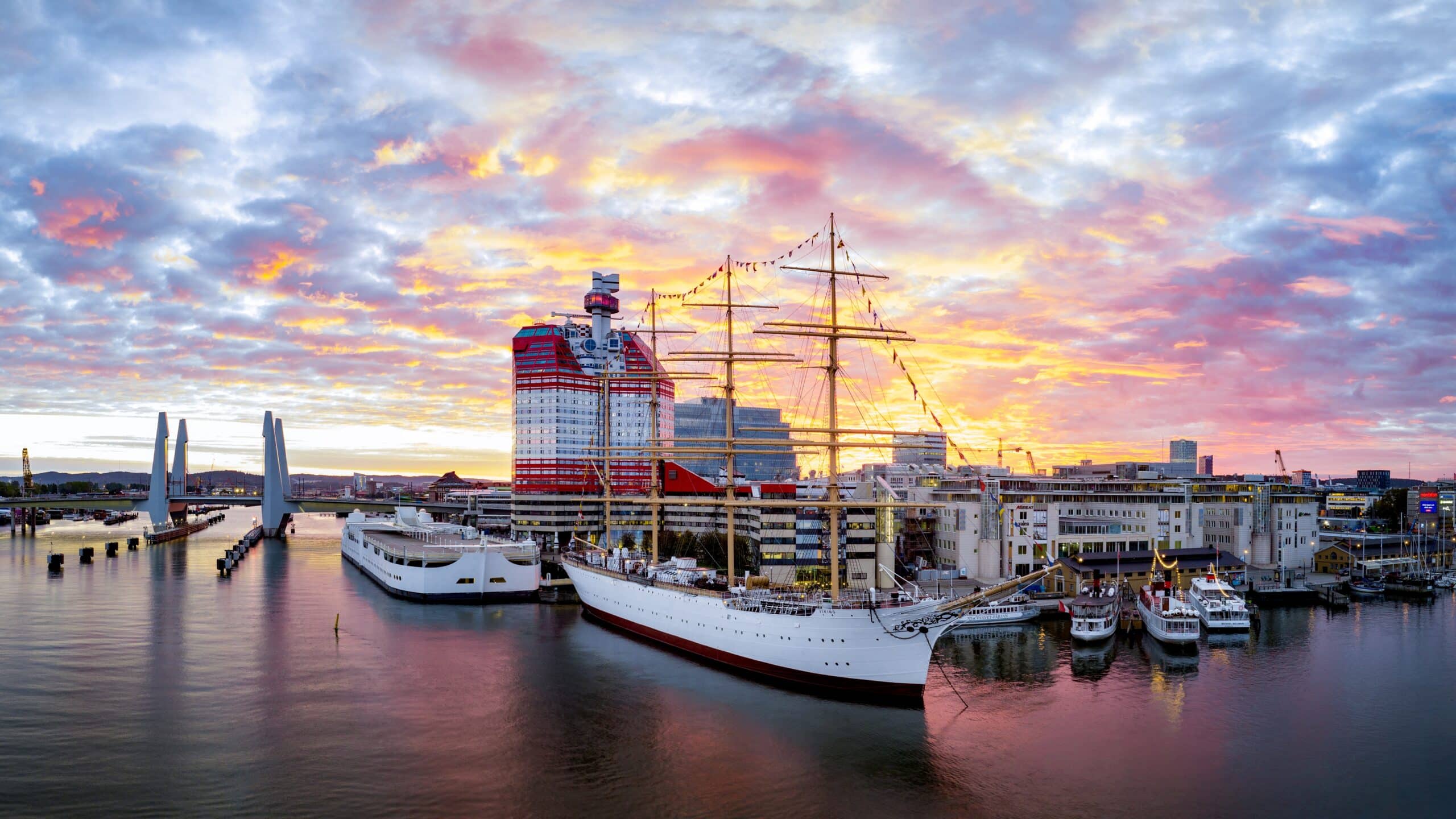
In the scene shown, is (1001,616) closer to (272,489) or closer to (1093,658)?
(1093,658)

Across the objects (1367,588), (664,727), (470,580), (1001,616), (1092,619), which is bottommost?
(1367,588)

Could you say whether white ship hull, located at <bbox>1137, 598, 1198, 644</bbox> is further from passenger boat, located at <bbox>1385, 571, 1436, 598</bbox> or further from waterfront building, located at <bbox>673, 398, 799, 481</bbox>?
waterfront building, located at <bbox>673, 398, 799, 481</bbox>

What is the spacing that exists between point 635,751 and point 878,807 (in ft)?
27.3

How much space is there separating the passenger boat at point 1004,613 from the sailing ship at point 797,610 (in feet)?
28.4

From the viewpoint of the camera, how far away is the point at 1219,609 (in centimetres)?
4753

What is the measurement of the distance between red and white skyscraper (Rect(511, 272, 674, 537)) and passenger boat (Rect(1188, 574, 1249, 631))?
193 ft

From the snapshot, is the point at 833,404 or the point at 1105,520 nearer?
the point at 833,404

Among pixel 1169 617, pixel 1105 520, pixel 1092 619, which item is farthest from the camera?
pixel 1105 520

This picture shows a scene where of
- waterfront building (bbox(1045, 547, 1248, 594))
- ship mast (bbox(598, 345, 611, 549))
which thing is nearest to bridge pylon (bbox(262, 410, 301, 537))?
ship mast (bbox(598, 345, 611, 549))

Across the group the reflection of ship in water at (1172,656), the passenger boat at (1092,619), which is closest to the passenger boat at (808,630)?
the reflection of ship in water at (1172,656)

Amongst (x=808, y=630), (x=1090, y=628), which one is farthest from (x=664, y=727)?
(x=1090, y=628)

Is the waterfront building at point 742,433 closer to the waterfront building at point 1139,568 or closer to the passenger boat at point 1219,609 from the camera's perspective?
the waterfront building at point 1139,568

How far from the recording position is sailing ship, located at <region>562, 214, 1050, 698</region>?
108 feet

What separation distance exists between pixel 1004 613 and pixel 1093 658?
854 centimetres
